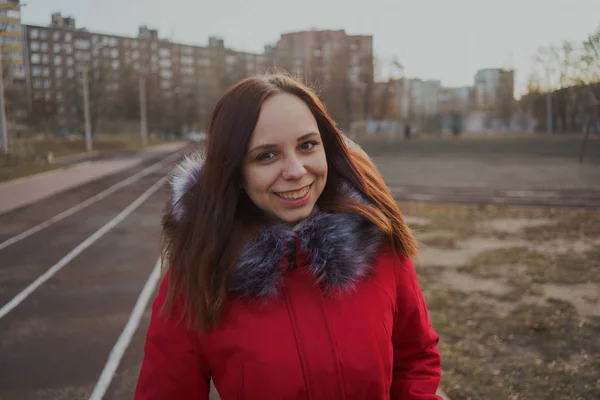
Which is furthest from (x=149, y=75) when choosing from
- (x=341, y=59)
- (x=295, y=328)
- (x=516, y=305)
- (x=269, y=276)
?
(x=295, y=328)

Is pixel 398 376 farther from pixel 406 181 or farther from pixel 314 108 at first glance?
pixel 406 181

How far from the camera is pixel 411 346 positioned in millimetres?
1953

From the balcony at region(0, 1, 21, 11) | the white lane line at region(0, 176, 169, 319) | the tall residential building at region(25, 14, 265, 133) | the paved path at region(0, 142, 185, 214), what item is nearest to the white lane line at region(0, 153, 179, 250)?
the paved path at region(0, 142, 185, 214)

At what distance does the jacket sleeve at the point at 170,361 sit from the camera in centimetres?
172

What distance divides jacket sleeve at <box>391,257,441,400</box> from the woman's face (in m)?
0.44

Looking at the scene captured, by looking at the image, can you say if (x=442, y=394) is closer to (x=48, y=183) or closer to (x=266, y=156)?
(x=266, y=156)

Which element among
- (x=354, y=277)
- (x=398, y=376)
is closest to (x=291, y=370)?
(x=354, y=277)

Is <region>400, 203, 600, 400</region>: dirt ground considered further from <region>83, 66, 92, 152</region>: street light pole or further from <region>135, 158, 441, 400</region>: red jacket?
<region>83, 66, 92, 152</region>: street light pole

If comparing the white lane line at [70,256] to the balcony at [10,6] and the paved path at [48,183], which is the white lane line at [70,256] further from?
the balcony at [10,6]

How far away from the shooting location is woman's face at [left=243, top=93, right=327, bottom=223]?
5.59 ft

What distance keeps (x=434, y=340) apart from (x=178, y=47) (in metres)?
102

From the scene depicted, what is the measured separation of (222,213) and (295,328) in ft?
1.41

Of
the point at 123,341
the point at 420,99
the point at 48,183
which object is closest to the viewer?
the point at 123,341

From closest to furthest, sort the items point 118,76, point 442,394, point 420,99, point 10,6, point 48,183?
point 442,394 < point 10,6 < point 48,183 < point 118,76 < point 420,99
